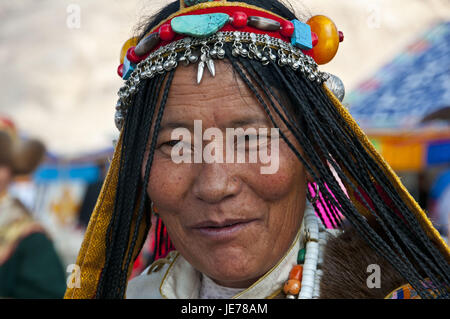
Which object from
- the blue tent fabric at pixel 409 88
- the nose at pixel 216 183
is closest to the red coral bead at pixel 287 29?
the nose at pixel 216 183

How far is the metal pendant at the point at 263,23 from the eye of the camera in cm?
142

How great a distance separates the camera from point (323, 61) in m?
1.56

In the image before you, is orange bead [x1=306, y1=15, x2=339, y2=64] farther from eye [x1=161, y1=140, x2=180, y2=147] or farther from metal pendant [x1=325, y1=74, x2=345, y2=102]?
eye [x1=161, y1=140, x2=180, y2=147]

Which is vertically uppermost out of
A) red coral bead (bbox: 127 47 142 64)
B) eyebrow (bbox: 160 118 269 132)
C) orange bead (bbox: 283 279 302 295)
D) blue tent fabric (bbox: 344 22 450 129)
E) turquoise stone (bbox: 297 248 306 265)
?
blue tent fabric (bbox: 344 22 450 129)

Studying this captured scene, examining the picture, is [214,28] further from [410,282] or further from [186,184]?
[410,282]

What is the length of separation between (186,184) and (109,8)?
1227cm

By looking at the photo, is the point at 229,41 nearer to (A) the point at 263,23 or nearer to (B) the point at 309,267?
(A) the point at 263,23

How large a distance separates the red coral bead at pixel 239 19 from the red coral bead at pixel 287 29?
0.45 feet

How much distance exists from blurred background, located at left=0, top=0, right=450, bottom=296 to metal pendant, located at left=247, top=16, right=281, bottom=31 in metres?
0.35

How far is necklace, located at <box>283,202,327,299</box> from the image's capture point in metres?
1.46

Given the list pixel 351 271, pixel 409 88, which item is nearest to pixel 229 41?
pixel 351 271

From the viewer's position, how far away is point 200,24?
1386 mm

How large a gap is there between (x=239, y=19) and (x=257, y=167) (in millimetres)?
458

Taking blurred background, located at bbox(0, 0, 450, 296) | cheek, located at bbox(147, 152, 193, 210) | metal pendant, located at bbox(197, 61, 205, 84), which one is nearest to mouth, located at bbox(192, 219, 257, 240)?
cheek, located at bbox(147, 152, 193, 210)
